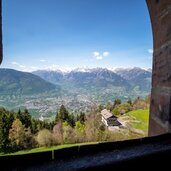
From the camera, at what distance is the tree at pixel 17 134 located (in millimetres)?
31216

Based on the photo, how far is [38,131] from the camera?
36812 mm

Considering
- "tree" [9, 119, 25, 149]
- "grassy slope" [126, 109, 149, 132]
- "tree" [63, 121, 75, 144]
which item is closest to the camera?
"tree" [9, 119, 25, 149]

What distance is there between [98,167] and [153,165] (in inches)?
8.2

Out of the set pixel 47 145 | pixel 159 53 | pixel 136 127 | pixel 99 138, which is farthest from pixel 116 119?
pixel 159 53

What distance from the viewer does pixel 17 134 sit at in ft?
104

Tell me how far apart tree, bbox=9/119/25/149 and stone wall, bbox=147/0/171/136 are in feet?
106

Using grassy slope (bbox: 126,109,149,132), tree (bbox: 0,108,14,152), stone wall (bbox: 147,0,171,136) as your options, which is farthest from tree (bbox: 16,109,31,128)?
stone wall (bbox: 147,0,171,136)

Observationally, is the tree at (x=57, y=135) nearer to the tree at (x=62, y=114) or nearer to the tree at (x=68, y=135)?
the tree at (x=68, y=135)

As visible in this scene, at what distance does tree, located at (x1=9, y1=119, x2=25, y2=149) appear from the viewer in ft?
102

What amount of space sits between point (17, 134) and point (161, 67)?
110 ft

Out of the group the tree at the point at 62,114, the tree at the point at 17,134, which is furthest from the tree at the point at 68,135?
the tree at the point at 17,134

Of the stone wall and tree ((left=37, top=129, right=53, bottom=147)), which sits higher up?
the stone wall

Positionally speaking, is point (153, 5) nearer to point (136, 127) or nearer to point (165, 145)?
point (165, 145)

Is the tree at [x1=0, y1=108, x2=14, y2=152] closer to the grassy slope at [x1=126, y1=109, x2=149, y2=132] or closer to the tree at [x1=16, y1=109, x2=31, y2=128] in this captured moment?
the tree at [x1=16, y1=109, x2=31, y2=128]
